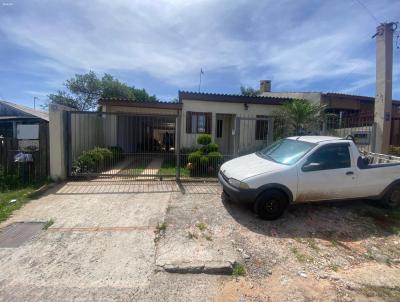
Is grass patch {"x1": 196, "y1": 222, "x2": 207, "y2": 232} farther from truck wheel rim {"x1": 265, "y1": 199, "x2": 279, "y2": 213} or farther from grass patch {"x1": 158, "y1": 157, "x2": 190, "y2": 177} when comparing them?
grass patch {"x1": 158, "y1": 157, "x2": 190, "y2": 177}

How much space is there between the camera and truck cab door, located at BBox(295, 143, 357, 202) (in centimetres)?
464

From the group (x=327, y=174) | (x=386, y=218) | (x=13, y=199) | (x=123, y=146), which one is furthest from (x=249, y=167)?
(x=123, y=146)

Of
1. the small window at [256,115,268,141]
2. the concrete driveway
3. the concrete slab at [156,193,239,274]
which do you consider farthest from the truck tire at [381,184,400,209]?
the small window at [256,115,268,141]

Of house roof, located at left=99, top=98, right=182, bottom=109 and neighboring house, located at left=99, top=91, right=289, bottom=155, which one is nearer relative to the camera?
house roof, located at left=99, top=98, right=182, bottom=109

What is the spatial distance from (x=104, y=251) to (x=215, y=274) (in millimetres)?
1636

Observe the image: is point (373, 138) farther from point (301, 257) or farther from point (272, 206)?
point (301, 257)

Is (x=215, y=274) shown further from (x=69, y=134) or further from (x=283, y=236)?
(x=69, y=134)

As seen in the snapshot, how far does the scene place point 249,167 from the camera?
4.98 metres

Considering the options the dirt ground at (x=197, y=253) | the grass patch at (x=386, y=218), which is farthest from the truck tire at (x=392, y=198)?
the dirt ground at (x=197, y=253)

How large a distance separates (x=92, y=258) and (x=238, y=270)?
199 centimetres

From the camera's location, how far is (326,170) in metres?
4.73

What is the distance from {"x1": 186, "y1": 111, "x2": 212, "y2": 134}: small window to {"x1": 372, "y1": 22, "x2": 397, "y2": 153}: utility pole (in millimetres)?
7070

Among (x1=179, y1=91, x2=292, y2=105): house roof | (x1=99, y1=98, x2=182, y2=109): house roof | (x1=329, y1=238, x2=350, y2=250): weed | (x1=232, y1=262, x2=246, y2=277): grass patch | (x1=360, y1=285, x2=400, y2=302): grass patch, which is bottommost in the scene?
(x1=360, y1=285, x2=400, y2=302): grass patch

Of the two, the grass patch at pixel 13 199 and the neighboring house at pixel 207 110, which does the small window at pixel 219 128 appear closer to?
the neighboring house at pixel 207 110
